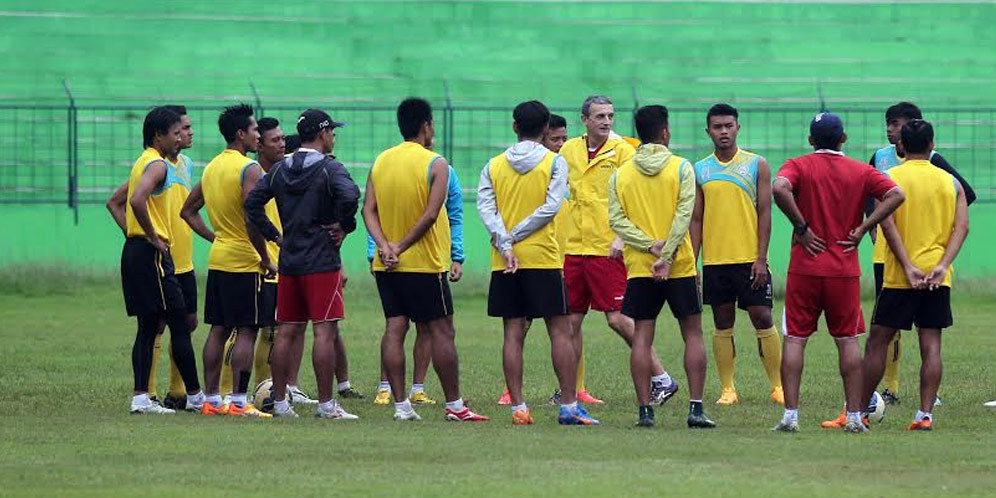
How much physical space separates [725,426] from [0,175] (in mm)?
17886

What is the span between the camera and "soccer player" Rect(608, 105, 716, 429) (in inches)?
447

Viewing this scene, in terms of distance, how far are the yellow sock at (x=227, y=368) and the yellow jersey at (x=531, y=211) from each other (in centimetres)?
221

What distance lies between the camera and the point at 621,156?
43.5ft

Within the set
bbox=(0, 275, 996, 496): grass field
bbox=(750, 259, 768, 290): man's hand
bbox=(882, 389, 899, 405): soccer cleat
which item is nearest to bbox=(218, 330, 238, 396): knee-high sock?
bbox=(0, 275, 996, 496): grass field

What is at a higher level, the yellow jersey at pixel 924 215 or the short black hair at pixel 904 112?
the short black hair at pixel 904 112

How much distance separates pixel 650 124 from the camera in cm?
1136

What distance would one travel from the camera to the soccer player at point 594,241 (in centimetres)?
1324

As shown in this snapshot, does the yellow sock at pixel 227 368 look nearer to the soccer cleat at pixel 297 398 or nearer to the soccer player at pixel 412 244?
the soccer cleat at pixel 297 398

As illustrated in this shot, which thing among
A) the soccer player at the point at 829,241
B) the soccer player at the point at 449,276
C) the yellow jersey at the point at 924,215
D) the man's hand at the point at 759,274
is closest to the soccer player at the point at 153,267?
the soccer player at the point at 449,276

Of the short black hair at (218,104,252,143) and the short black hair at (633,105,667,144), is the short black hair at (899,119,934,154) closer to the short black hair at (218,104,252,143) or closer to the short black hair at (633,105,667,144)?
the short black hair at (633,105,667,144)

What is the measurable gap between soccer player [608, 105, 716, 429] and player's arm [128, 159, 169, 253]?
118 inches

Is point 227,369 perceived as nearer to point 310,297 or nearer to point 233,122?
point 310,297

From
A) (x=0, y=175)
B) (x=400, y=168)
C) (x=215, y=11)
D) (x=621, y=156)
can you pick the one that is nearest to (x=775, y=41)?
(x=215, y=11)

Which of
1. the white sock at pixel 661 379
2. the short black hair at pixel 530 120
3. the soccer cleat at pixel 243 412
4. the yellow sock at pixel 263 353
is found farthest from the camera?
the yellow sock at pixel 263 353
